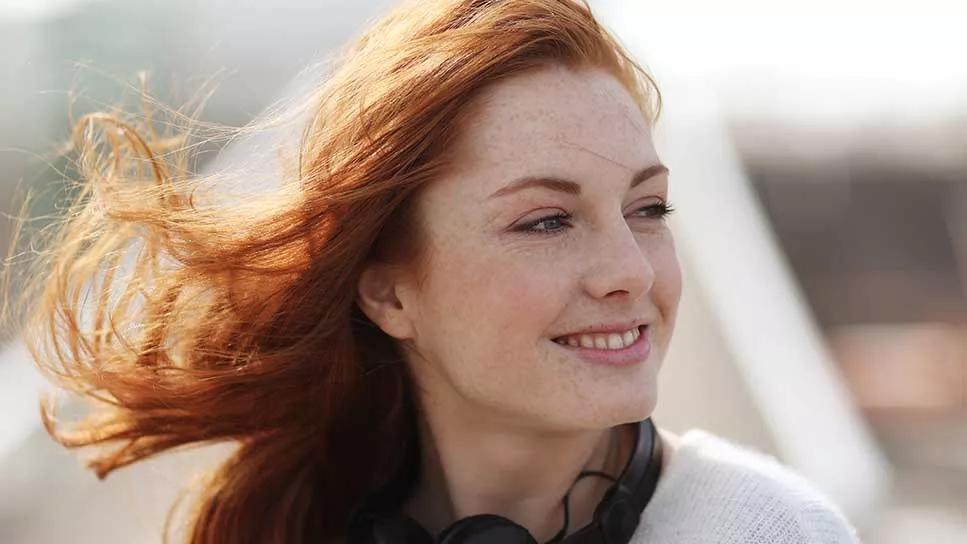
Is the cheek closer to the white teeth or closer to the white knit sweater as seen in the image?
the white teeth

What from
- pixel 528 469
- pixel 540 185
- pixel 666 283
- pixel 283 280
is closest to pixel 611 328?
pixel 666 283

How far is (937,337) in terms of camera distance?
1091cm

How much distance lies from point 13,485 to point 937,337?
30.3ft

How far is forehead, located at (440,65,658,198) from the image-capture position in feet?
6.42

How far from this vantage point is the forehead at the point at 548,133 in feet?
6.42

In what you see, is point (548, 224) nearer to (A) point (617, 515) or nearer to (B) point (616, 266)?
(B) point (616, 266)

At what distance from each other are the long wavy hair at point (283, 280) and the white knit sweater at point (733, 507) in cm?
58

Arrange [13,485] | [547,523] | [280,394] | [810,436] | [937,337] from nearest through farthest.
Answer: [547,523] → [280,394] → [13,485] → [810,436] → [937,337]

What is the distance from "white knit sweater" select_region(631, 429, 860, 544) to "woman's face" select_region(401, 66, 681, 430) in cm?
23

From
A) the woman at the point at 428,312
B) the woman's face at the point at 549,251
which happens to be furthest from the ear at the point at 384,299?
the woman's face at the point at 549,251

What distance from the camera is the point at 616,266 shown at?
6.28ft

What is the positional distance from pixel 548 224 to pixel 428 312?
10.9 inches

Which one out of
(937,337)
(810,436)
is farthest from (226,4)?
(937,337)

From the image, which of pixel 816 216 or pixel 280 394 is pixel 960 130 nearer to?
pixel 816 216
